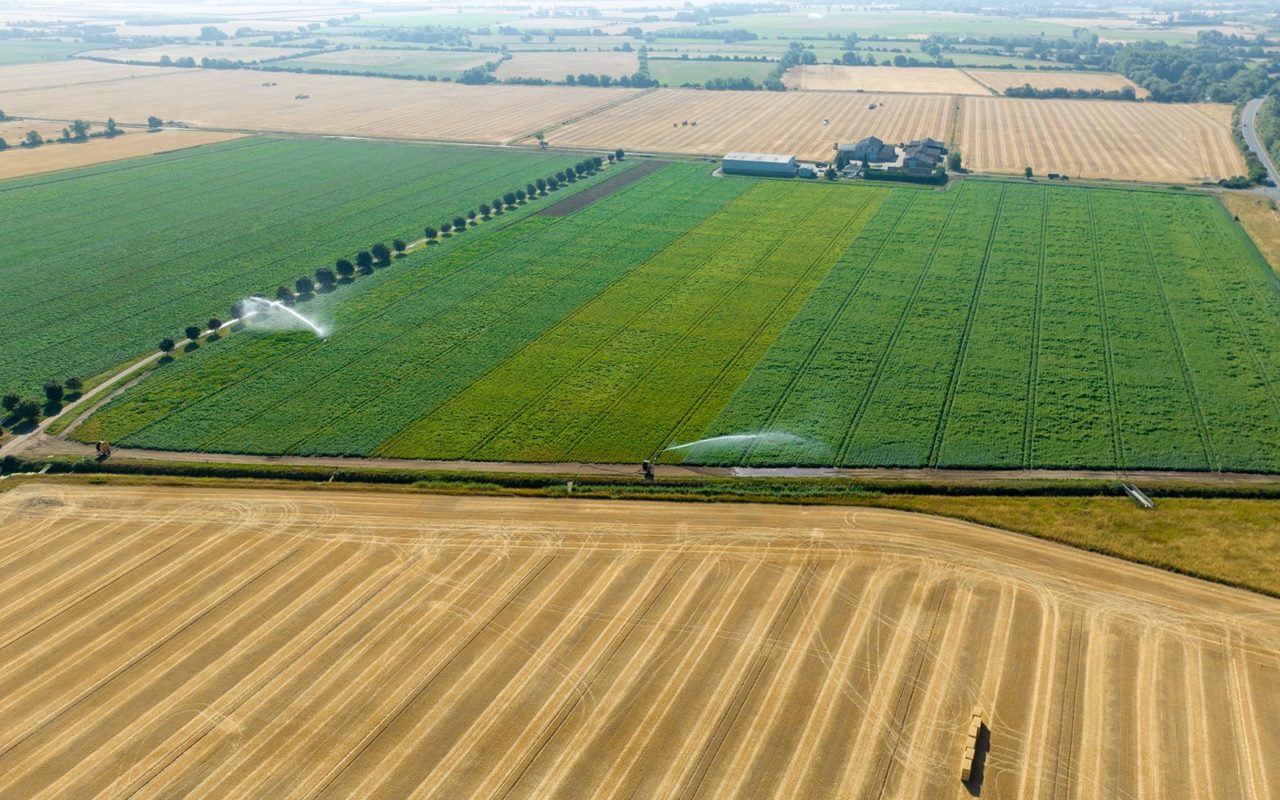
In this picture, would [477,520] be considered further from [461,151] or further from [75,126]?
[75,126]

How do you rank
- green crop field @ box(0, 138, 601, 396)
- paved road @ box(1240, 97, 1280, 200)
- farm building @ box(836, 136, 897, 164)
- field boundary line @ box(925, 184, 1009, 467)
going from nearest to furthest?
field boundary line @ box(925, 184, 1009, 467), green crop field @ box(0, 138, 601, 396), paved road @ box(1240, 97, 1280, 200), farm building @ box(836, 136, 897, 164)

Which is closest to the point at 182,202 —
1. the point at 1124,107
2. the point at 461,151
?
the point at 461,151

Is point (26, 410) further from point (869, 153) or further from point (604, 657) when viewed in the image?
point (869, 153)

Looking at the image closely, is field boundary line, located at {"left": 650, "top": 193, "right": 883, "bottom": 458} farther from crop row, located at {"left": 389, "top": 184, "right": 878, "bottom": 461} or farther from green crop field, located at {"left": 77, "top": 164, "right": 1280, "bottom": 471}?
green crop field, located at {"left": 77, "top": 164, "right": 1280, "bottom": 471}

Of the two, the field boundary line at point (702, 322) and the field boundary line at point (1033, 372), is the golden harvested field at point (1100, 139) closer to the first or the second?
the field boundary line at point (1033, 372)

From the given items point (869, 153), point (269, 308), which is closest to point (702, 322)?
point (269, 308)

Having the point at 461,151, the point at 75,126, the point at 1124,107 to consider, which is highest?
the point at 75,126

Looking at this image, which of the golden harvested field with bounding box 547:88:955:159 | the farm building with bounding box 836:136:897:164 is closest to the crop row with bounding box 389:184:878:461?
the farm building with bounding box 836:136:897:164
